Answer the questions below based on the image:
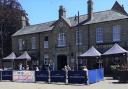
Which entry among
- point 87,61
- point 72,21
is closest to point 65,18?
point 72,21

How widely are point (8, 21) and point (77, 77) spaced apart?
35260mm

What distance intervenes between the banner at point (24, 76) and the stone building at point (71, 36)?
11.7 m

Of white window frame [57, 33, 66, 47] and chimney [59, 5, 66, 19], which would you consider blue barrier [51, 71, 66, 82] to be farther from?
chimney [59, 5, 66, 19]

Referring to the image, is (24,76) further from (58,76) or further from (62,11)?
(62,11)

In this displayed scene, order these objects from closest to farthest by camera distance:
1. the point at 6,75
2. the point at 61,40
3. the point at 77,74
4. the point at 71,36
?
1. the point at 77,74
2. the point at 6,75
3. the point at 71,36
4. the point at 61,40

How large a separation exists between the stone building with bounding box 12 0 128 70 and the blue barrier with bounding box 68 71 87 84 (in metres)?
12.9

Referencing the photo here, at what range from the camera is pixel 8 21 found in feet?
211

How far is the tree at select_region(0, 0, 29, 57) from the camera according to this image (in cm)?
6399

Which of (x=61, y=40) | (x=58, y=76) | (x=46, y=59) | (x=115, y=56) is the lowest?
(x=58, y=76)

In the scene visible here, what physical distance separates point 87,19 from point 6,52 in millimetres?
21789

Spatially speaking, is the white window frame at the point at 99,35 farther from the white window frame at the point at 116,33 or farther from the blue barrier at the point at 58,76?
the blue barrier at the point at 58,76

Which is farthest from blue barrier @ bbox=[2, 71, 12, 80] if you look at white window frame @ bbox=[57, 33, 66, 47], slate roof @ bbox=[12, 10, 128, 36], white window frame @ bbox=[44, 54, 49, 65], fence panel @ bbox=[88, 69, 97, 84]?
white window frame @ bbox=[44, 54, 49, 65]

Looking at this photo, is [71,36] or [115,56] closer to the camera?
[115,56]

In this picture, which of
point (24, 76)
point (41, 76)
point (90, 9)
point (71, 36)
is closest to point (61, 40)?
point (71, 36)
